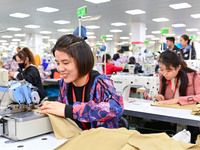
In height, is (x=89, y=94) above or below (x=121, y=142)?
above

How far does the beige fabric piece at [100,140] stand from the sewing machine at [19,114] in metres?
0.35

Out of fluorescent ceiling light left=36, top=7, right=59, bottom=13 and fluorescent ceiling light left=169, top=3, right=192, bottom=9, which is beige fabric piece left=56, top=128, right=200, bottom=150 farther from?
fluorescent ceiling light left=36, top=7, right=59, bottom=13

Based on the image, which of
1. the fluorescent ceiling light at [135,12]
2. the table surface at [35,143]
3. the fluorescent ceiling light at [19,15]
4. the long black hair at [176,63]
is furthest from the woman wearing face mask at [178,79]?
the fluorescent ceiling light at [19,15]

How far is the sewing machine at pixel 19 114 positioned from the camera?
1.30 meters

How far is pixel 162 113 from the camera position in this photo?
2111 millimetres

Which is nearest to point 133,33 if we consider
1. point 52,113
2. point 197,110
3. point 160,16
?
point 160,16

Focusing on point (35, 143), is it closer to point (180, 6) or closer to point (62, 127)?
point (62, 127)

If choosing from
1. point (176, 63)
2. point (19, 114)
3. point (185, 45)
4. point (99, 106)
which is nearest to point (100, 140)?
point (99, 106)

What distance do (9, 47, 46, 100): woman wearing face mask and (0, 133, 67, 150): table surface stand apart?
2.19 meters

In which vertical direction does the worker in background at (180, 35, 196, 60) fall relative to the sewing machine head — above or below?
above

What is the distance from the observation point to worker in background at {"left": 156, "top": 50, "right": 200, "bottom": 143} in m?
2.39

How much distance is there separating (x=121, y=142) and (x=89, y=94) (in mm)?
581

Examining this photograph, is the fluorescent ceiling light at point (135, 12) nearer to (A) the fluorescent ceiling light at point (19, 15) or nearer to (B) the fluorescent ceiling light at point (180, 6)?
(B) the fluorescent ceiling light at point (180, 6)

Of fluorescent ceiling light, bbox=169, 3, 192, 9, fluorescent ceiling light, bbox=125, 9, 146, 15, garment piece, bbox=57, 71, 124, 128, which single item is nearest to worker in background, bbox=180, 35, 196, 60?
fluorescent ceiling light, bbox=169, 3, 192, 9
